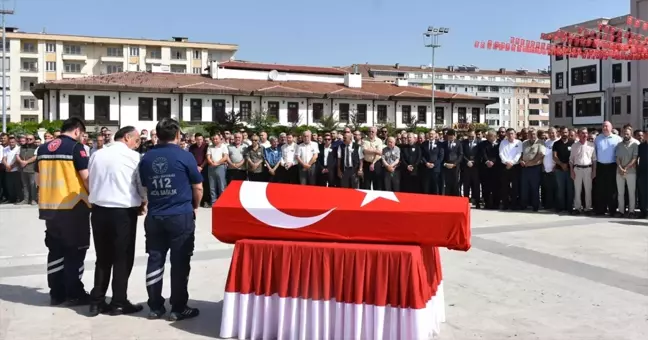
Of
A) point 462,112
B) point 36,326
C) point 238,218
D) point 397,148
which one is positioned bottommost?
point 36,326

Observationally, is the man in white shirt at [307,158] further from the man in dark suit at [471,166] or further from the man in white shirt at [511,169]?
the man in white shirt at [511,169]

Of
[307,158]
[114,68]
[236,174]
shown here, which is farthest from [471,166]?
[114,68]

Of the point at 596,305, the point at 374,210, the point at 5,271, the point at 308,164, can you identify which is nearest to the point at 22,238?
the point at 5,271

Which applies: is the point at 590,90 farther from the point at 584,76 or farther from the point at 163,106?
the point at 163,106

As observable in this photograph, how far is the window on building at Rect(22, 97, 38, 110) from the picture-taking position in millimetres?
91938

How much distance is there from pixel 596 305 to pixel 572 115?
259ft

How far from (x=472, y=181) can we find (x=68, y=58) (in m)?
91.7

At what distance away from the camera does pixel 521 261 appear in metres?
8.36

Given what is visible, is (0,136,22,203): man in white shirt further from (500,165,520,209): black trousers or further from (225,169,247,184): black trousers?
(500,165,520,209): black trousers

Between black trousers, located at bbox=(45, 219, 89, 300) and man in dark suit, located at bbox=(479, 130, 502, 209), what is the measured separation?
35.1ft

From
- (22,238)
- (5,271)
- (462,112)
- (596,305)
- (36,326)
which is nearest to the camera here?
(36,326)

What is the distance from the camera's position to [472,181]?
15.1m

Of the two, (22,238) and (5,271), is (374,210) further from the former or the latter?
(22,238)

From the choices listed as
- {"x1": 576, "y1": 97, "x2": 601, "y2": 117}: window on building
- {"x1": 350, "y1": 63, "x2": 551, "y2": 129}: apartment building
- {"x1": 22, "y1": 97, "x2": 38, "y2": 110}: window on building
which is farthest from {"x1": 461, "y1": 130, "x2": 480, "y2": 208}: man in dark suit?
{"x1": 350, "y1": 63, "x2": 551, "y2": 129}: apartment building
